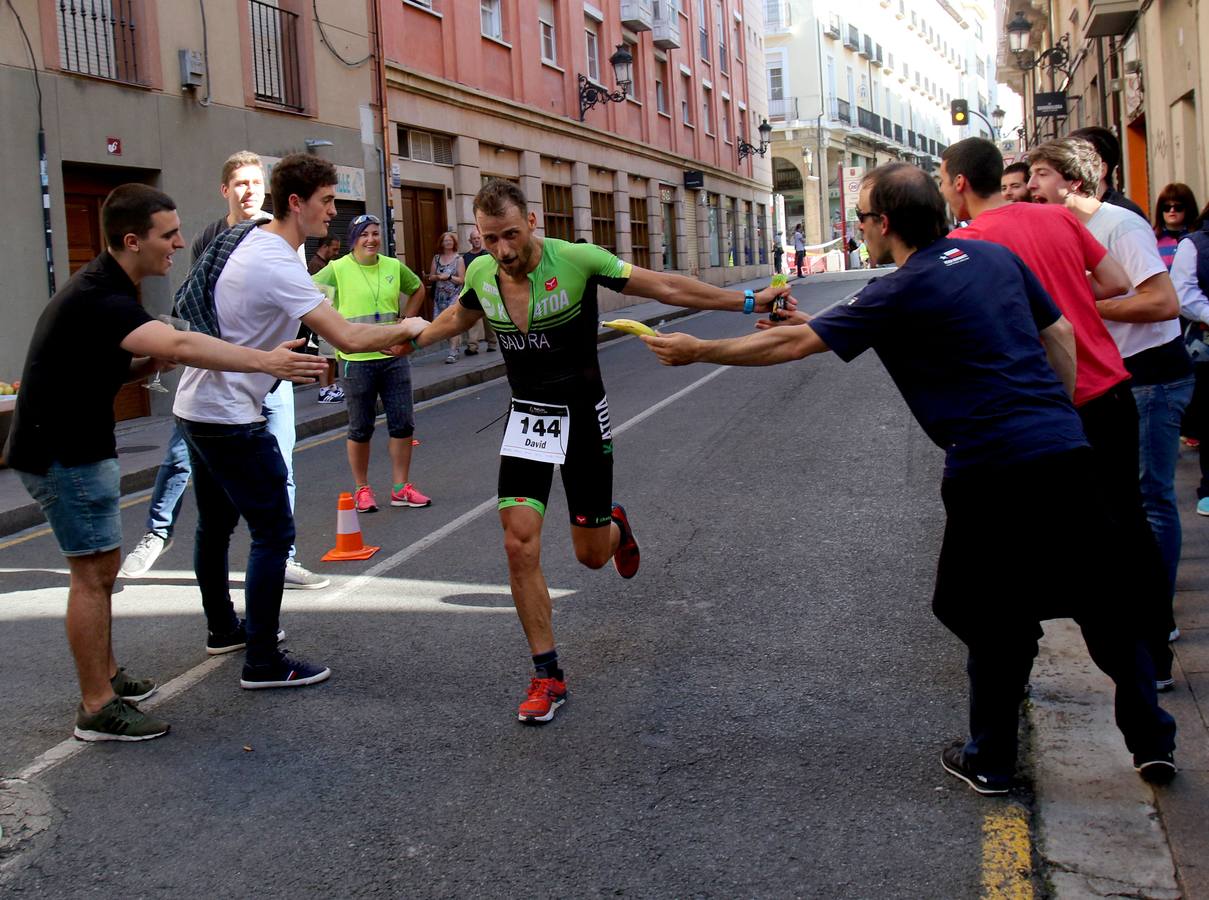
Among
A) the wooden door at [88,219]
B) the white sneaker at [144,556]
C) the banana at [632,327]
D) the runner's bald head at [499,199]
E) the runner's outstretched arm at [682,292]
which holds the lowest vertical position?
the white sneaker at [144,556]

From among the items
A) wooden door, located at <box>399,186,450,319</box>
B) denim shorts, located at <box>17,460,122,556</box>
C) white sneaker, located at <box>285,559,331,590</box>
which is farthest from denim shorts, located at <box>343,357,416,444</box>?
wooden door, located at <box>399,186,450,319</box>

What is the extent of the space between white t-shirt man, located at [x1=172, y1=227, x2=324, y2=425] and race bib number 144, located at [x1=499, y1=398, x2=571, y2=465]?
2.84ft

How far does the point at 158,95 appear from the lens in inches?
604

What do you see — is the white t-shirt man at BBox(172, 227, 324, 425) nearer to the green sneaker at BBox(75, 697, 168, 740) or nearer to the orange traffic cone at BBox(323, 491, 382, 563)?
the green sneaker at BBox(75, 697, 168, 740)

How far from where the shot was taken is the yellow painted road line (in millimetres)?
3184

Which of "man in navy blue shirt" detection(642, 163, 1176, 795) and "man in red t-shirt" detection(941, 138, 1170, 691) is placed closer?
"man in navy blue shirt" detection(642, 163, 1176, 795)

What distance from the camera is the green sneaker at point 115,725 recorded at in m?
4.50

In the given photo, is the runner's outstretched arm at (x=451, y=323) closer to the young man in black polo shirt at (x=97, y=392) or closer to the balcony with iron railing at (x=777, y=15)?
the young man in black polo shirt at (x=97, y=392)

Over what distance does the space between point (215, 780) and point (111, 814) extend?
1.11 ft

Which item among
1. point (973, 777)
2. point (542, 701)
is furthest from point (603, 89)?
point (973, 777)

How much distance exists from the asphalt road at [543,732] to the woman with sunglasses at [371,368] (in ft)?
2.25

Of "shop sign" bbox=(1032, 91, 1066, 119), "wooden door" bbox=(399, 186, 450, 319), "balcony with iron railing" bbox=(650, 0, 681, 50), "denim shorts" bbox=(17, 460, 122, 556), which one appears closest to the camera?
"denim shorts" bbox=(17, 460, 122, 556)

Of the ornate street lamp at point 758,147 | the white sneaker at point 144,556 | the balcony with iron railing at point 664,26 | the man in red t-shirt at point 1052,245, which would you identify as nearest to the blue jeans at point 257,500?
the white sneaker at point 144,556

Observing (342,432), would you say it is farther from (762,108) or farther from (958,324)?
(762,108)
